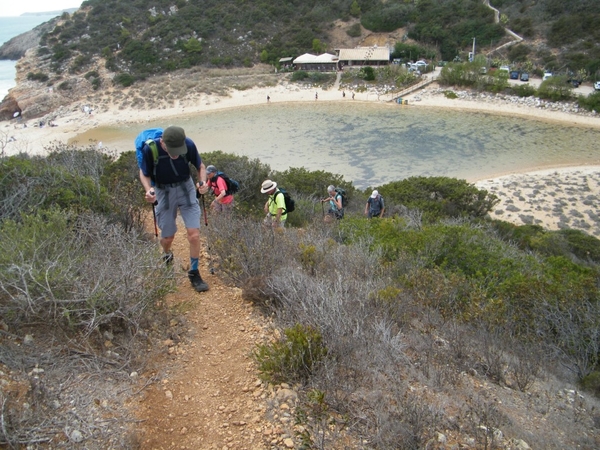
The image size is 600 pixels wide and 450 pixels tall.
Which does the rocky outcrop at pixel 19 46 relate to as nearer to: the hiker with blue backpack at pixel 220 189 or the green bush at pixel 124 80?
the green bush at pixel 124 80

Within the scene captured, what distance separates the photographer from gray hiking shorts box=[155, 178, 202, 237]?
4.17 meters

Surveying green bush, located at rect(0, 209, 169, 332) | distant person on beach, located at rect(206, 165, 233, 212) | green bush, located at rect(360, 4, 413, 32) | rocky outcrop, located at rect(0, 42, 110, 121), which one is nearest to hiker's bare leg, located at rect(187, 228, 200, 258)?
green bush, located at rect(0, 209, 169, 332)

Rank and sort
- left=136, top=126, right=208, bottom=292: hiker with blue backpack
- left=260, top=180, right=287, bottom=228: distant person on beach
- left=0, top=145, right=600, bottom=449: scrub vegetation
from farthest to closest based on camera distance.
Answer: left=260, top=180, right=287, bottom=228: distant person on beach, left=136, top=126, right=208, bottom=292: hiker with blue backpack, left=0, top=145, right=600, bottom=449: scrub vegetation

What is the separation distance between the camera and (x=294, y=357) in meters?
2.97

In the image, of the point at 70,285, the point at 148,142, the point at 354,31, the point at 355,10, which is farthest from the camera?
the point at 355,10

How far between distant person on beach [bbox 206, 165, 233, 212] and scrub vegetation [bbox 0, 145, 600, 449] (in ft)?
3.00

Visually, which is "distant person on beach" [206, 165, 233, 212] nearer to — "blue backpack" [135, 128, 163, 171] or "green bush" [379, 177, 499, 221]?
"blue backpack" [135, 128, 163, 171]

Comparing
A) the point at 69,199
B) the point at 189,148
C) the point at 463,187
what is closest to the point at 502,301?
the point at 189,148

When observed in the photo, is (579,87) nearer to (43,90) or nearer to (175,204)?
(175,204)

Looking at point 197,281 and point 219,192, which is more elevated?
point 219,192

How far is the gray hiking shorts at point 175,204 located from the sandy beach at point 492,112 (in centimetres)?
1157

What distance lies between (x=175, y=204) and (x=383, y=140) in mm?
21143

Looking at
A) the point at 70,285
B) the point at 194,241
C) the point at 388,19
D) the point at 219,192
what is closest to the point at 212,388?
the point at 70,285

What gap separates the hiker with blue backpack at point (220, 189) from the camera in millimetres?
6363
